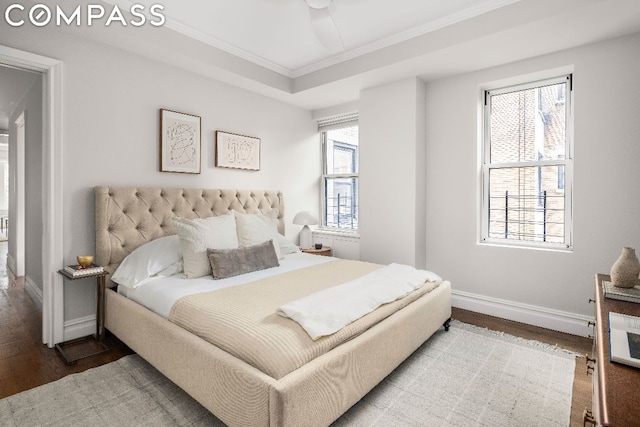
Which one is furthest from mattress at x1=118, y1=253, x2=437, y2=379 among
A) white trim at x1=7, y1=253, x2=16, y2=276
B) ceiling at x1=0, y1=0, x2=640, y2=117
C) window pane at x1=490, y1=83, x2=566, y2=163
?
white trim at x1=7, y1=253, x2=16, y2=276

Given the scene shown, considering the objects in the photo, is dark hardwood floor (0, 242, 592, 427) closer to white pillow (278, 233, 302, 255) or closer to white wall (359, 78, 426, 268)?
white wall (359, 78, 426, 268)

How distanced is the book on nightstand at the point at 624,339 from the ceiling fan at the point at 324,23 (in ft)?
7.13

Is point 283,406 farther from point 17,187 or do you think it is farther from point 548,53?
point 17,187

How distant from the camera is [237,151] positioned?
374cm

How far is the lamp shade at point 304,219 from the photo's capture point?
414 centimetres

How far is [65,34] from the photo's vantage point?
2.53m

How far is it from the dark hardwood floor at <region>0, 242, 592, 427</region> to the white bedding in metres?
0.53

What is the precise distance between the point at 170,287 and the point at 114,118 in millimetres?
1560

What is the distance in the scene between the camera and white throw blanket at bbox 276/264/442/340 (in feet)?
5.42

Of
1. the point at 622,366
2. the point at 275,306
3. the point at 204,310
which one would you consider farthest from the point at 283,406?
the point at 622,366

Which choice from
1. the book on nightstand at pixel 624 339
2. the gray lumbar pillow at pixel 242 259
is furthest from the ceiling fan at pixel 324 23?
the book on nightstand at pixel 624 339

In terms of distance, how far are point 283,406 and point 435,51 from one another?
2.83 meters

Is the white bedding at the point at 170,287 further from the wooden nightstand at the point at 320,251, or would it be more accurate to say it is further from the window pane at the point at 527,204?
the window pane at the point at 527,204

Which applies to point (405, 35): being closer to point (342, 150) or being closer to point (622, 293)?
point (342, 150)
